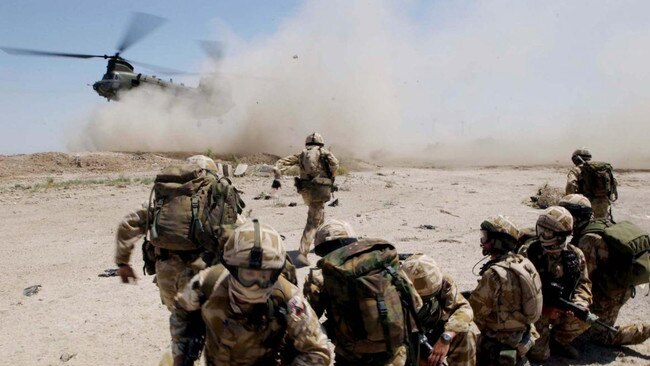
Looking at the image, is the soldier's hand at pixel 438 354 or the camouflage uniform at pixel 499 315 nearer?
the soldier's hand at pixel 438 354

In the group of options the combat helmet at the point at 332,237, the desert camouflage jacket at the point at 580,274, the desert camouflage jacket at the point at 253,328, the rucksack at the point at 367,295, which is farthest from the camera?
the desert camouflage jacket at the point at 580,274

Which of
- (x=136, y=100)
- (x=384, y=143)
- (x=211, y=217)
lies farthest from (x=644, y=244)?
(x=384, y=143)

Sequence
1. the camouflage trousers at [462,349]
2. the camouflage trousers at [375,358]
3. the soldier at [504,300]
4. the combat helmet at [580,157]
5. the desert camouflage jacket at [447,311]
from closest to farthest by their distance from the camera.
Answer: the camouflage trousers at [375,358] → the desert camouflage jacket at [447,311] → the camouflage trousers at [462,349] → the soldier at [504,300] → the combat helmet at [580,157]

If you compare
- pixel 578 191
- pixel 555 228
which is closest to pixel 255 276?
pixel 555 228

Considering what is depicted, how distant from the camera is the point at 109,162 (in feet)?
67.2

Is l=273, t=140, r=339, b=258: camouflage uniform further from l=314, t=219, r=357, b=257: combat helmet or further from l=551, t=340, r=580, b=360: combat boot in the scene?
l=314, t=219, r=357, b=257: combat helmet

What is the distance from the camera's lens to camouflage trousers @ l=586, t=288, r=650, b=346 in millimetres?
4527

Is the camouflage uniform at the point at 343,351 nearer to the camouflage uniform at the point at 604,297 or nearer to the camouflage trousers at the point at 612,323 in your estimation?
the camouflage uniform at the point at 604,297

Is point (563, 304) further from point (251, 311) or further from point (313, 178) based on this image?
point (313, 178)

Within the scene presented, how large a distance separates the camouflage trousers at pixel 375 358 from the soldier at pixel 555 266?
171 cm

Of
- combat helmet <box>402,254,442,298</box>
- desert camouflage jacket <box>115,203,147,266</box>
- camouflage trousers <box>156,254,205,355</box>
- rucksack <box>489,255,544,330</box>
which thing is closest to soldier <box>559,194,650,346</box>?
rucksack <box>489,255,544,330</box>

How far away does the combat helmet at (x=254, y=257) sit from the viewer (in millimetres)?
2219

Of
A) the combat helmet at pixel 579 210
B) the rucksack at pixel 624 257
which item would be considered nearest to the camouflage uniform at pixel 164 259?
the combat helmet at pixel 579 210

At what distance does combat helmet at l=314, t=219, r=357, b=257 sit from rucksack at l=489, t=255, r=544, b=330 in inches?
47.1
